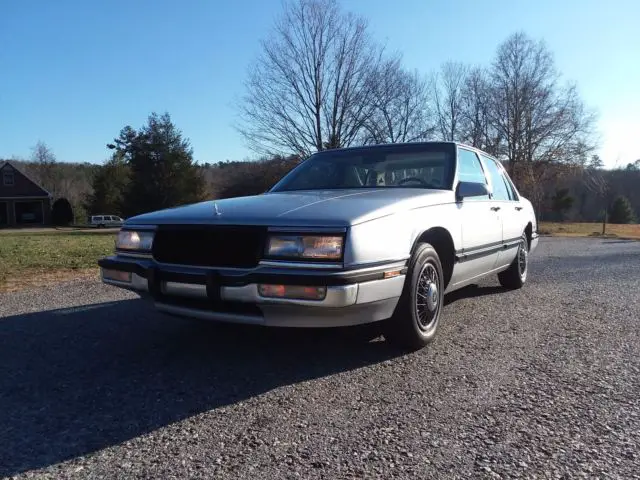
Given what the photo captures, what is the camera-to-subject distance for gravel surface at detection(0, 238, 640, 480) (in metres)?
2.02

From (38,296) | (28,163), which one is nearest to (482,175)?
(38,296)

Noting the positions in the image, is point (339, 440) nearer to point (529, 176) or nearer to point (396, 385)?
point (396, 385)

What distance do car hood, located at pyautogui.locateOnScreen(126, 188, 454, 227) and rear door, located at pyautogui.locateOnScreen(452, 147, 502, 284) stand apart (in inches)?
15.1

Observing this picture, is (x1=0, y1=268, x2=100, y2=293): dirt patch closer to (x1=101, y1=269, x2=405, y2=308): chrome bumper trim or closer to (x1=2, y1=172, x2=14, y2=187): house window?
(x1=101, y1=269, x2=405, y2=308): chrome bumper trim

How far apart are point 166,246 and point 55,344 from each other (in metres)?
1.35

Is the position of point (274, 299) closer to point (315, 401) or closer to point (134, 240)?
point (315, 401)

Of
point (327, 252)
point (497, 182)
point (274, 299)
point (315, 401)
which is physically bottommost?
point (315, 401)

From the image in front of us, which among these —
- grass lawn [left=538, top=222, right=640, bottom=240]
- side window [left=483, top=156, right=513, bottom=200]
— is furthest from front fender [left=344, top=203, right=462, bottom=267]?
grass lawn [left=538, top=222, right=640, bottom=240]

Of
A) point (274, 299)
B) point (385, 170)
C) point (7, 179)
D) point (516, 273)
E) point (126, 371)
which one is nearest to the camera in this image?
point (274, 299)

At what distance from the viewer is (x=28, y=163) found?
71062 mm

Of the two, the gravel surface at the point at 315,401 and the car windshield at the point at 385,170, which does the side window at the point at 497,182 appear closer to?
the car windshield at the point at 385,170

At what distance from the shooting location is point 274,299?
108 inches

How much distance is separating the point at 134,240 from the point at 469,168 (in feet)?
10.2

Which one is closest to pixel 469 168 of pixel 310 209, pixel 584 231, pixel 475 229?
pixel 475 229
